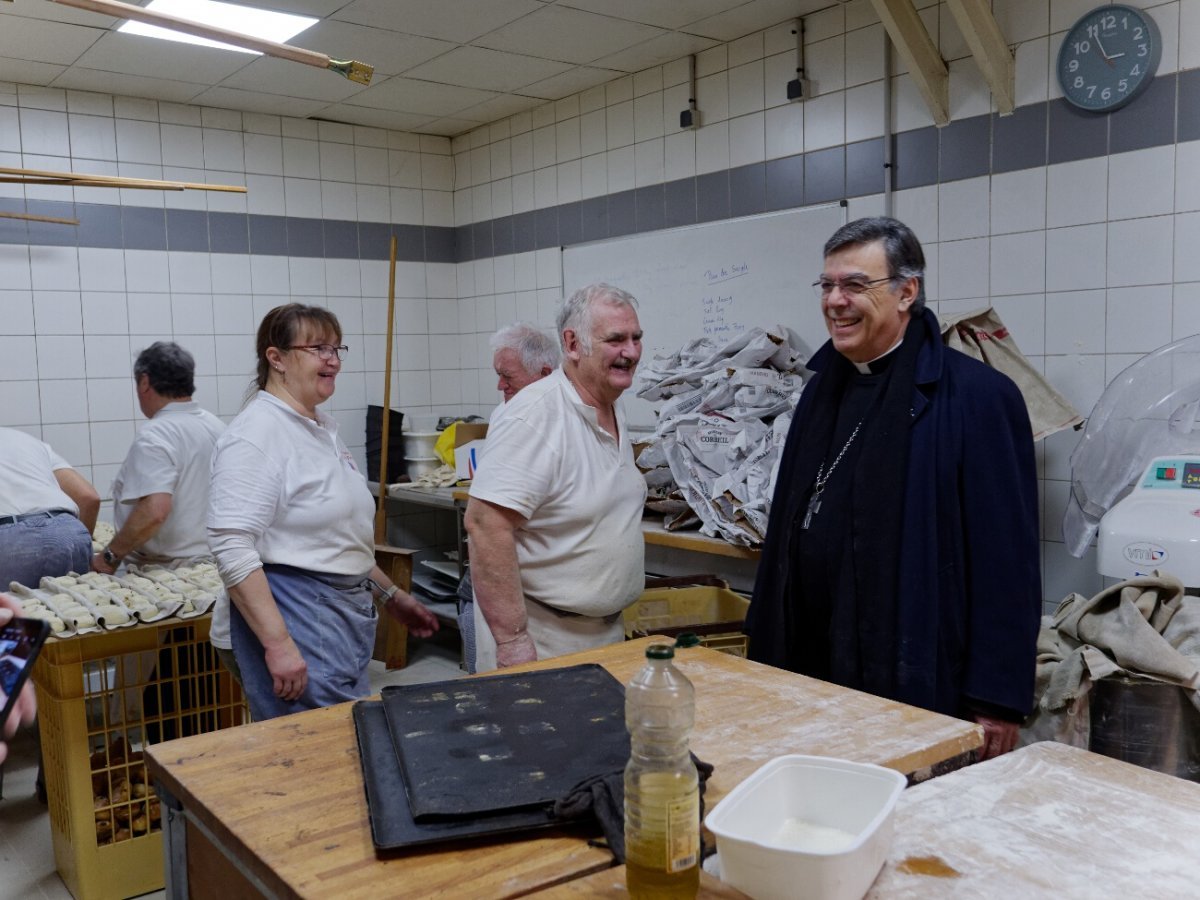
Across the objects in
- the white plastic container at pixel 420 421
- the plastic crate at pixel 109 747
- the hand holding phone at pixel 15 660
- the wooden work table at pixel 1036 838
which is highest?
the white plastic container at pixel 420 421

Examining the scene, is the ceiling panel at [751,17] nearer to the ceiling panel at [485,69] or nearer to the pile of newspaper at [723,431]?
the ceiling panel at [485,69]

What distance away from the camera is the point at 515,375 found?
3.34m

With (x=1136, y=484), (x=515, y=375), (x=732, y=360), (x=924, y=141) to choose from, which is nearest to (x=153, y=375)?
(x=515, y=375)

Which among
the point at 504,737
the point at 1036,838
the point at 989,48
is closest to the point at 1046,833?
the point at 1036,838

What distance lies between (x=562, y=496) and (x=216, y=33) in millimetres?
1275

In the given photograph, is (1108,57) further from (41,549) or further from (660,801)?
(41,549)

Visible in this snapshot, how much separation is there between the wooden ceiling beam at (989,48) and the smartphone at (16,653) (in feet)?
9.83

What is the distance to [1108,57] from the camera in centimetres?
308

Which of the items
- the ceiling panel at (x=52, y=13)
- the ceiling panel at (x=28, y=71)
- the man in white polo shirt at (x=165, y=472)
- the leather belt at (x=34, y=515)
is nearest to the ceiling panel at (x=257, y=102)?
the ceiling panel at (x=28, y=71)

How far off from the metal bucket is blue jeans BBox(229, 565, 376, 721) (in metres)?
1.78

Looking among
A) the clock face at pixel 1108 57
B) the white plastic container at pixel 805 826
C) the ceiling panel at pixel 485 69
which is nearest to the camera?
the white plastic container at pixel 805 826

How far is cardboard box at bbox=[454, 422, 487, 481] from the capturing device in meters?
4.94

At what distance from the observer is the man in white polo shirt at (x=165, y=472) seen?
325 cm

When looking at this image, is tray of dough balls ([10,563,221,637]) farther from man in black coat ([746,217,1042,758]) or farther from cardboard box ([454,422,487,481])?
cardboard box ([454,422,487,481])
